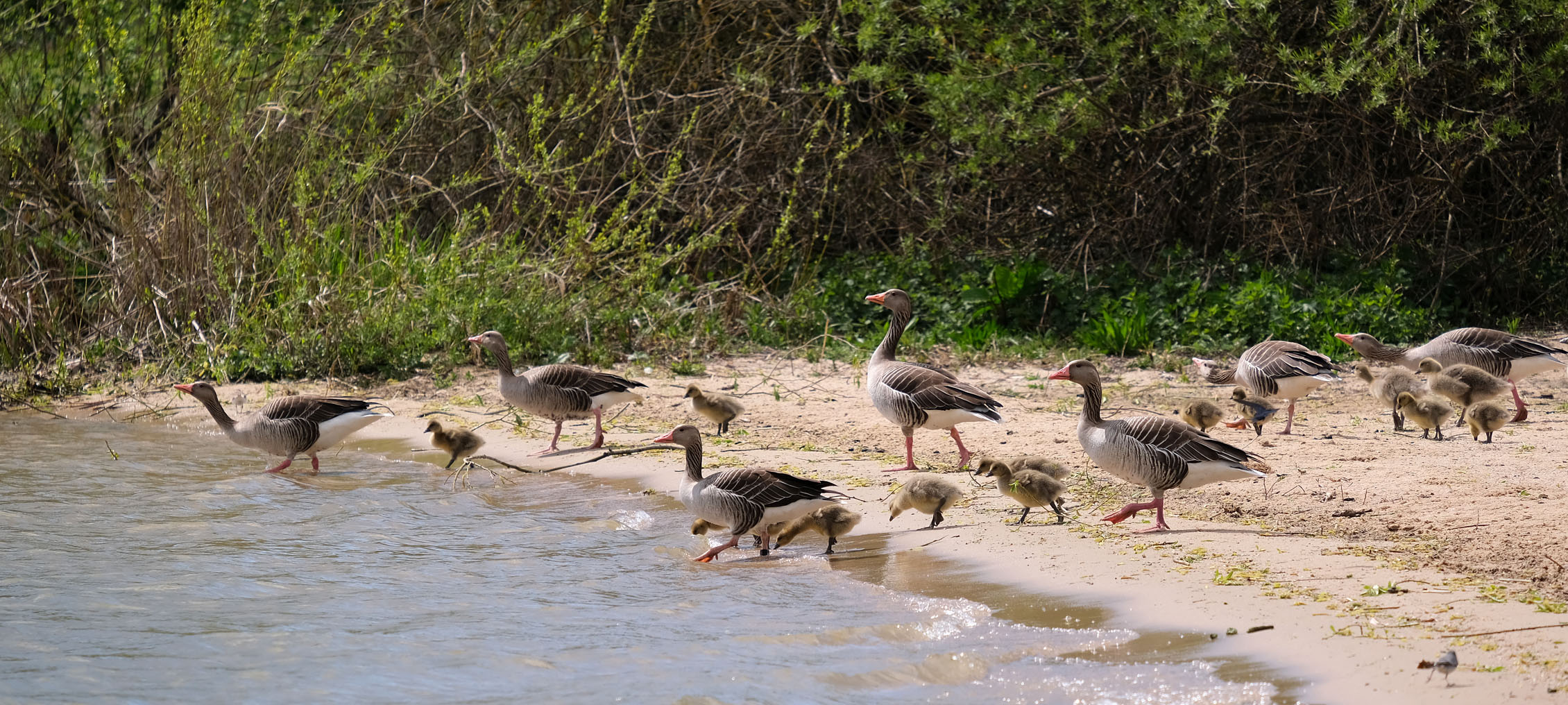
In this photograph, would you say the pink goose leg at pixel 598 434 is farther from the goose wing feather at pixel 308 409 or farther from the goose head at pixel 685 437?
the goose head at pixel 685 437

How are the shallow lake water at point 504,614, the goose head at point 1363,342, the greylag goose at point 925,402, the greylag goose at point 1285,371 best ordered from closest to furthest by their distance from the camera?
the shallow lake water at point 504,614 → the greylag goose at point 925,402 → the greylag goose at point 1285,371 → the goose head at point 1363,342

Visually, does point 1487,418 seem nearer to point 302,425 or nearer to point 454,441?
point 454,441

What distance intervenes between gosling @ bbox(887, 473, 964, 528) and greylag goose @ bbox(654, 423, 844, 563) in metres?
0.39

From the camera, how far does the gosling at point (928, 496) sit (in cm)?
750

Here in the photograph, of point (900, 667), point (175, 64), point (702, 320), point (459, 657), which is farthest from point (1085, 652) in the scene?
point (175, 64)

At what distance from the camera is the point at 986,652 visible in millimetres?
5508

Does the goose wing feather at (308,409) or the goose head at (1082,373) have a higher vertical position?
the goose head at (1082,373)

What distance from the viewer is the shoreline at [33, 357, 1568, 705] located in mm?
5133

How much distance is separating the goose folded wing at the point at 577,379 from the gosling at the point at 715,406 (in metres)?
0.51

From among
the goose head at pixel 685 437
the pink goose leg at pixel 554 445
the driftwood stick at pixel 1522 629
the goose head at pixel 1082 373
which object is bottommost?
the pink goose leg at pixel 554 445

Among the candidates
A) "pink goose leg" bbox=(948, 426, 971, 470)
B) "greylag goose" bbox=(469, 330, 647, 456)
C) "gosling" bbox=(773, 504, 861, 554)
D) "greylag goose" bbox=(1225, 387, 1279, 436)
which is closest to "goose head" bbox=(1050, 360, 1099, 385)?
"pink goose leg" bbox=(948, 426, 971, 470)

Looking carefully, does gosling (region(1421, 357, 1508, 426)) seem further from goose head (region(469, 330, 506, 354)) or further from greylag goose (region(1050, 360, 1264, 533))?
goose head (region(469, 330, 506, 354))

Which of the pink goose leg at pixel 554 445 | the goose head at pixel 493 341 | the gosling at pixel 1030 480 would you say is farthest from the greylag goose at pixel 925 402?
the goose head at pixel 493 341

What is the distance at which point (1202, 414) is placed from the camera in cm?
959
